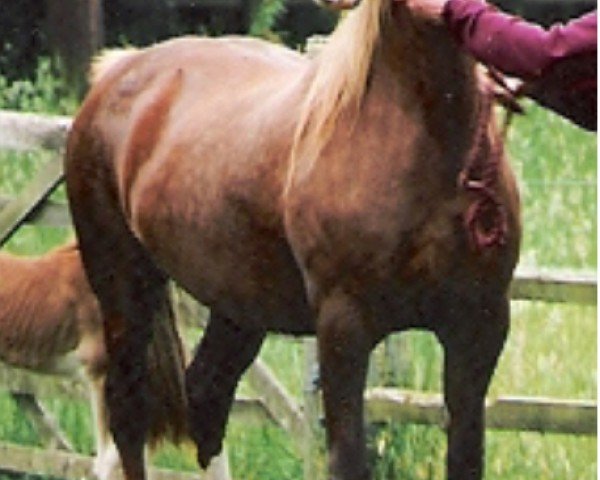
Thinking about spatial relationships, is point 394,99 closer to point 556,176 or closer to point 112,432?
point 112,432

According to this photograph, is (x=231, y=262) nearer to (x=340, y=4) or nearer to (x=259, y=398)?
(x=340, y=4)

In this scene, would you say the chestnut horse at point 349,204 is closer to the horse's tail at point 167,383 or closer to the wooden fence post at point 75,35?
the horse's tail at point 167,383

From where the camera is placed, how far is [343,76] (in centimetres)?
550

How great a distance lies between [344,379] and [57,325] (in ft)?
9.22

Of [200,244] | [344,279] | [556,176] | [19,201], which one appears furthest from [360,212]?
[556,176]

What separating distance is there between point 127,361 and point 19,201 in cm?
89

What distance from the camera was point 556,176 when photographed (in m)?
10.4

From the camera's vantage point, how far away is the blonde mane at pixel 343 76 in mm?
5477

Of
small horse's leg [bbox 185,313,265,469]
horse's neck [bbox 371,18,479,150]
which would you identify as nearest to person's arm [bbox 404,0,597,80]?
horse's neck [bbox 371,18,479,150]

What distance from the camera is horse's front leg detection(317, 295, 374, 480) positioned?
5477 mm

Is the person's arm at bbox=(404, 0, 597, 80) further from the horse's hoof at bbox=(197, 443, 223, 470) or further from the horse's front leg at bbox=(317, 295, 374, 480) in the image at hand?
the horse's hoof at bbox=(197, 443, 223, 470)

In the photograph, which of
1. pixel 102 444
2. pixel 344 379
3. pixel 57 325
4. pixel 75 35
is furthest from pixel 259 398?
pixel 75 35

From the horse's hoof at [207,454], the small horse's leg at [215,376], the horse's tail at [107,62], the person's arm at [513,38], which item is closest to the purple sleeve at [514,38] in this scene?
the person's arm at [513,38]

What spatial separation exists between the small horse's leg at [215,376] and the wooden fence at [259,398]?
19 centimetres
